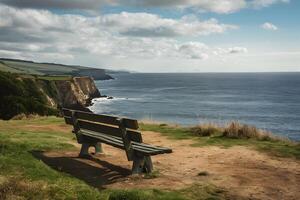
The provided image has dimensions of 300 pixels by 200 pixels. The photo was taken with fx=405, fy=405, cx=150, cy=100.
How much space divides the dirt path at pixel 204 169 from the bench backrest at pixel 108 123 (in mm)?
798

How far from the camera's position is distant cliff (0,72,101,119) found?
38.6m

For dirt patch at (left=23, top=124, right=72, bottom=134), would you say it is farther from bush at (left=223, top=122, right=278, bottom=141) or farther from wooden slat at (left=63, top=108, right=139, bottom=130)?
bush at (left=223, top=122, right=278, bottom=141)

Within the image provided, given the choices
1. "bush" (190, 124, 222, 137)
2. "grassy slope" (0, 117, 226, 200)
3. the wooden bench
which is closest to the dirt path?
the wooden bench

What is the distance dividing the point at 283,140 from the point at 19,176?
8.94 m

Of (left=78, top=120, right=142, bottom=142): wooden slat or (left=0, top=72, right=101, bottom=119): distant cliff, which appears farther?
(left=0, top=72, right=101, bottom=119): distant cliff

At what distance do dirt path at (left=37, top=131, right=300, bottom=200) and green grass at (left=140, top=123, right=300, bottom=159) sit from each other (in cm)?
56

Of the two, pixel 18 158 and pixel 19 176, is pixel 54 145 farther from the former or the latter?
pixel 19 176

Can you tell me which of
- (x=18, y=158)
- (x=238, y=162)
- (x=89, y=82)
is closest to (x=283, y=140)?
(x=238, y=162)

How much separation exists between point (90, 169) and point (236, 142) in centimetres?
563

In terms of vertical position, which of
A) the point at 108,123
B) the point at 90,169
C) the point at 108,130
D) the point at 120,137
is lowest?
the point at 90,169

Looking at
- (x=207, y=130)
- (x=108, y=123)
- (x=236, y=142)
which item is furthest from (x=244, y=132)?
(x=108, y=123)

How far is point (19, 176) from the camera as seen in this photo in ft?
24.1

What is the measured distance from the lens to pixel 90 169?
357 inches

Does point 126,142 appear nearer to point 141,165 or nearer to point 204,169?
point 141,165
